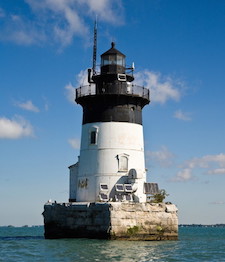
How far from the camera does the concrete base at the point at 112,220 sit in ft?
99.6

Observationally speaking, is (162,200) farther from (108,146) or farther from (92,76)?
(92,76)

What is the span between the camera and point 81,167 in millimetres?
36250

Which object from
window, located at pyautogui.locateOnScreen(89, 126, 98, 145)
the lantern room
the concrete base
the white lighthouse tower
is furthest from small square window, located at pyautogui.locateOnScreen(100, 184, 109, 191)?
the lantern room

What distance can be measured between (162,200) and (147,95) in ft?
25.4

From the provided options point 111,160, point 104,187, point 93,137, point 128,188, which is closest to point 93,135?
point 93,137

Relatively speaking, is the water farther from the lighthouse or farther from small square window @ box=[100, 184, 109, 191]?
small square window @ box=[100, 184, 109, 191]

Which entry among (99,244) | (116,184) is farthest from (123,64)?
(99,244)

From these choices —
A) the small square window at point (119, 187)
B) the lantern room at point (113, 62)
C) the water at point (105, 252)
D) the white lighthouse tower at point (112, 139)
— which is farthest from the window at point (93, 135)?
the water at point (105, 252)

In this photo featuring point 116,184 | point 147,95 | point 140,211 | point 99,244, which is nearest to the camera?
point 99,244

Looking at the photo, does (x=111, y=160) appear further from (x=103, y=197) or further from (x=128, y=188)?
(x=103, y=197)

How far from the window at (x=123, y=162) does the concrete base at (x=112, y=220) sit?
3.65 meters

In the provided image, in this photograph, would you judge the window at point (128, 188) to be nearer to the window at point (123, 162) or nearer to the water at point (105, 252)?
the window at point (123, 162)

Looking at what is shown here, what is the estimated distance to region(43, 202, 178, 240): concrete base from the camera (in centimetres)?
3034

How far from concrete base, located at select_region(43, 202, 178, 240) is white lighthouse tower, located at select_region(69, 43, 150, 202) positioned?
7.10ft
